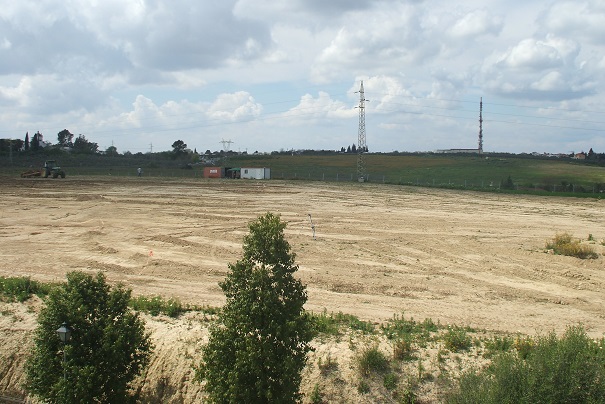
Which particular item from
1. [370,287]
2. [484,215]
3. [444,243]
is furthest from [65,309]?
[484,215]

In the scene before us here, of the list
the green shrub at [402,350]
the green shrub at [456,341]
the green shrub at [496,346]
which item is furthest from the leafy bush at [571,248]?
the green shrub at [402,350]

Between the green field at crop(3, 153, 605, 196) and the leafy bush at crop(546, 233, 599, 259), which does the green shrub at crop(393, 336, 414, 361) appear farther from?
the green field at crop(3, 153, 605, 196)

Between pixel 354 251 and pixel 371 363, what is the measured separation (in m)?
14.5

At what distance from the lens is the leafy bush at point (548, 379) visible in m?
11.1

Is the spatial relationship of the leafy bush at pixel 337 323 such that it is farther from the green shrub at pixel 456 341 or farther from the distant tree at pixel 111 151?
the distant tree at pixel 111 151

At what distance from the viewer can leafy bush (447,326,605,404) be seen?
11.1 meters

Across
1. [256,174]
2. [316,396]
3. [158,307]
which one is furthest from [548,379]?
[256,174]

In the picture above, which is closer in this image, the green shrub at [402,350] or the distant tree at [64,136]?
the green shrub at [402,350]

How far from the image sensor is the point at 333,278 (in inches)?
925

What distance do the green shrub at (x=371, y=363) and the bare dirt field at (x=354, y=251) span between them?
3.66 metres

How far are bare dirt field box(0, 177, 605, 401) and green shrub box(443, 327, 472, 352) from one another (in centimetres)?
253

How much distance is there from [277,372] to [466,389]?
4118 millimetres

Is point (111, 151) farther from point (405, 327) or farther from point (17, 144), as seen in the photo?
point (405, 327)

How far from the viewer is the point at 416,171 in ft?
314
